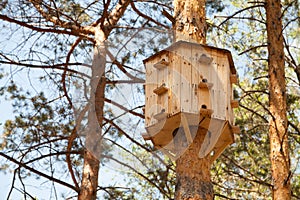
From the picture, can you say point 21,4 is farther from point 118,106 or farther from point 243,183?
point 243,183

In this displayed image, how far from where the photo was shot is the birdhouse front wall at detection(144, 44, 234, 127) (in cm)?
380

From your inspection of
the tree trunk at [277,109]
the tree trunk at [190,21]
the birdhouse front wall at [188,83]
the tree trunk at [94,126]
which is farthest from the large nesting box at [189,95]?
the tree trunk at [94,126]

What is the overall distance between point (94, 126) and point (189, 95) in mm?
2523

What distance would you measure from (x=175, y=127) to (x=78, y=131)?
2714 millimetres

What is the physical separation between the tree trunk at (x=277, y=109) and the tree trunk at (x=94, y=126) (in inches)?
73.5

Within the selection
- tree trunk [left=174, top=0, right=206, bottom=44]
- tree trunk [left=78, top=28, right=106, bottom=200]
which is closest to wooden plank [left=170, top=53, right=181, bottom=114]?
tree trunk [left=174, top=0, right=206, bottom=44]

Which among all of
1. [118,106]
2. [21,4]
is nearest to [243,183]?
[118,106]

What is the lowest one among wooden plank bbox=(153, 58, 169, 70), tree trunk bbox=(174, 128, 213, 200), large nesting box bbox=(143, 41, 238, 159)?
tree trunk bbox=(174, 128, 213, 200)

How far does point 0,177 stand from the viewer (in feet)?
22.5

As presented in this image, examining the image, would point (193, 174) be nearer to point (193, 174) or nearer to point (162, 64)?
point (193, 174)

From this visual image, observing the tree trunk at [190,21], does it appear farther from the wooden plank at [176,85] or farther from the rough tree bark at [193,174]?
the rough tree bark at [193,174]

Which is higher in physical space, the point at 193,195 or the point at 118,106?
the point at 118,106

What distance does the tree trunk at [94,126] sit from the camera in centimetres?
573

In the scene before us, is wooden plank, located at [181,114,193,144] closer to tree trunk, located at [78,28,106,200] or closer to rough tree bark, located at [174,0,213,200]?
rough tree bark, located at [174,0,213,200]
